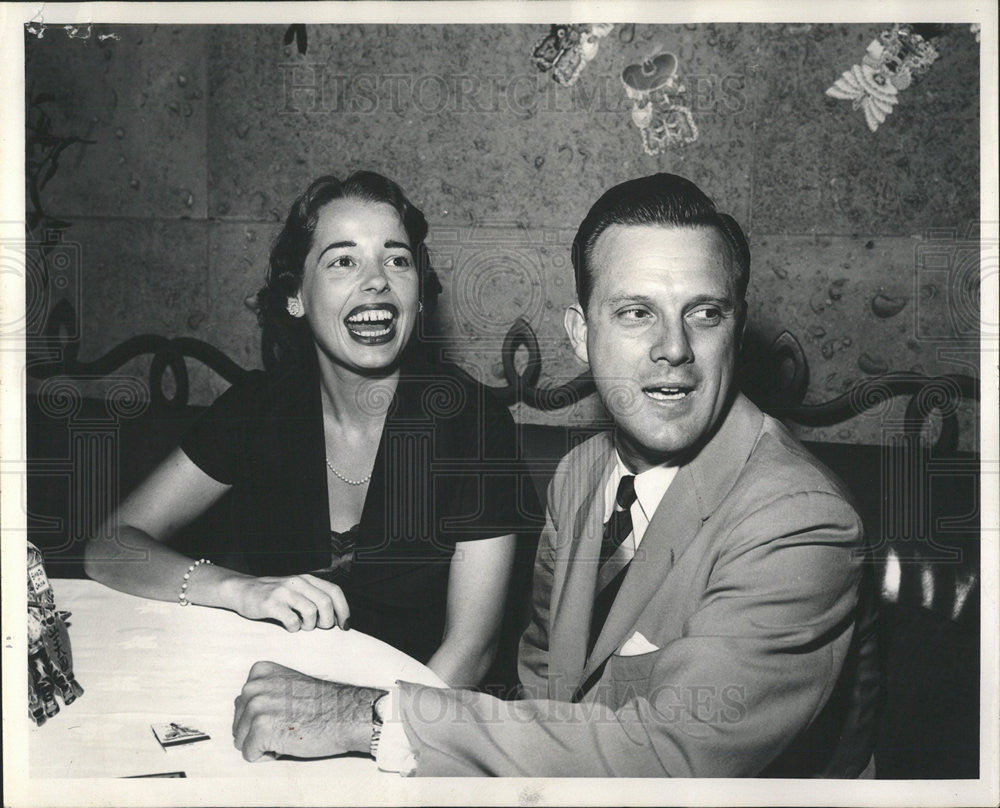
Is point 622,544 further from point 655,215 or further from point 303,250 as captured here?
point 303,250

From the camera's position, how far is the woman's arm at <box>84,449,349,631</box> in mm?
1630

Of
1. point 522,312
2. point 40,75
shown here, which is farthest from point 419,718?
point 40,75

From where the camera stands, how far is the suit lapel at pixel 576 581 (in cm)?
161

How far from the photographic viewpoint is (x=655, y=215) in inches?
62.9

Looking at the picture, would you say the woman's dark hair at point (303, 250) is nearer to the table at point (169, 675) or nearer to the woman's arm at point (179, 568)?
the woman's arm at point (179, 568)

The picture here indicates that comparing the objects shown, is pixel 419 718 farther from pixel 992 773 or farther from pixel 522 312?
pixel 992 773

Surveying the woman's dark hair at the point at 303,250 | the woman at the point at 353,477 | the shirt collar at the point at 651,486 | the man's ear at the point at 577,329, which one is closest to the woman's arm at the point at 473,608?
the woman at the point at 353,477

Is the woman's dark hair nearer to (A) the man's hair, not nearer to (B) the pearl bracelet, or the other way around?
(A) the man's hair

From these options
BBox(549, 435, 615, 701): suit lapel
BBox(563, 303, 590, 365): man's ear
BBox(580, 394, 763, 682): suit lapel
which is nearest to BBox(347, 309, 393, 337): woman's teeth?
BBox(563, 303, 590, 365): man's ear

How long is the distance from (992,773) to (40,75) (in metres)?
2.26

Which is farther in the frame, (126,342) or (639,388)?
(126,342)

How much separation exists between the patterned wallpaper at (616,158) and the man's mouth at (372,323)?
102 millimetres

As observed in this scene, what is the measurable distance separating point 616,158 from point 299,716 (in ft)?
3.88

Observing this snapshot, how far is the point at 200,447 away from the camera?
→ 1711mm
